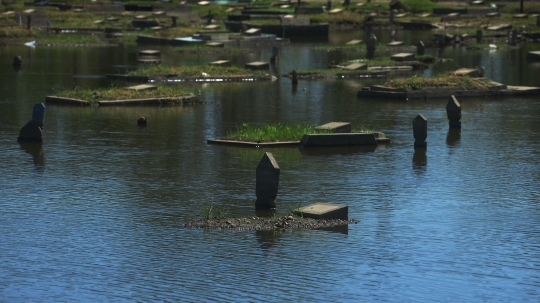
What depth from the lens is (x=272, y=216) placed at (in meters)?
23.4

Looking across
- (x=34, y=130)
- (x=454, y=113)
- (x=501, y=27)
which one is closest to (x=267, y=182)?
(x=34, y=130)

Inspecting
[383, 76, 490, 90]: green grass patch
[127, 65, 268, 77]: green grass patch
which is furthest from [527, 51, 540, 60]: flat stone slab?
[383, 76, 490, 90]: green grass patch

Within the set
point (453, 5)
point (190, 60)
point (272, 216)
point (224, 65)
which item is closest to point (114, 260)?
point (272, 216)

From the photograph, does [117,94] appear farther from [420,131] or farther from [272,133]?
[420,131]

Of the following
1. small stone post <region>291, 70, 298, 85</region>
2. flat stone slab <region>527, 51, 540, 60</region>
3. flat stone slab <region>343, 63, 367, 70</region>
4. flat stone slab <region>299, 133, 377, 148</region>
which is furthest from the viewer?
flat stone slab <region>527, 51, 540, 60</region>

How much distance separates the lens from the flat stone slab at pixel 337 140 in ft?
110

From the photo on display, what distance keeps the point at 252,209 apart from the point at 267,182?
81cm

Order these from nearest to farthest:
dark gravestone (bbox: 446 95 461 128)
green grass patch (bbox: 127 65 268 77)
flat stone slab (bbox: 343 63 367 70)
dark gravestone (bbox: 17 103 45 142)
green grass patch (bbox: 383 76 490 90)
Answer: dark gravestone (bbox: 17 103 45 142), dark gravestone (bbox: 446 95 461 128), green grass patch (bbox: 383 76 490 90), green grass patch (bbox: 127 65 268 77), flat stone slab (bbox: 343 63 367 70)

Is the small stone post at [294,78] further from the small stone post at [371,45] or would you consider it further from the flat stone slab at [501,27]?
the flat stone slab at [501,27]

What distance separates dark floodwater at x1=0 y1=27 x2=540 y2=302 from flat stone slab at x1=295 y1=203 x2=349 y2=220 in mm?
610

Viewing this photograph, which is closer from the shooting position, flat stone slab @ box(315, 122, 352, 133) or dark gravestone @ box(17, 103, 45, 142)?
dark gravestone @ box(17, 103, 45, 142)

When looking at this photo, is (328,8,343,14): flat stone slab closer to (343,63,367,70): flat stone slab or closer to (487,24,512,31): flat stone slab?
(487,24,512,31): flat stone slab

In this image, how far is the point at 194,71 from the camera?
188 feet

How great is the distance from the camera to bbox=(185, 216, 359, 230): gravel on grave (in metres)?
22.5
